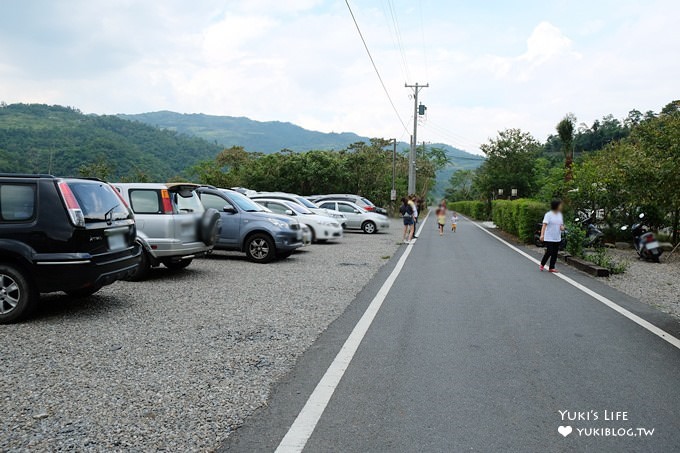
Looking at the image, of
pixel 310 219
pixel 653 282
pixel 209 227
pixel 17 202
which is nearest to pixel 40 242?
pixel 17 202

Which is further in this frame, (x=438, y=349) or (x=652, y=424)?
(x=438, y=349)

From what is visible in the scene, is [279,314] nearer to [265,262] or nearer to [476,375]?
[476,375]

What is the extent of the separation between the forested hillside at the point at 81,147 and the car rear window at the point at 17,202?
789mm

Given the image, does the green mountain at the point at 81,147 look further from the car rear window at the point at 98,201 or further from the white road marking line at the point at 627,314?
the white road marking line at the point at 627,314

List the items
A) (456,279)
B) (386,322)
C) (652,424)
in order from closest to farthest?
(652,424), (386,322), (456,279)

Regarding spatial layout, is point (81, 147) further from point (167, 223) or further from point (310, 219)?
point (167, 223)

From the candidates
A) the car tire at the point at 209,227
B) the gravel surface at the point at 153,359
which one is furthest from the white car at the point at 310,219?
the gravel surface at the point at 153,359

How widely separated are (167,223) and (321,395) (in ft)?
20.3

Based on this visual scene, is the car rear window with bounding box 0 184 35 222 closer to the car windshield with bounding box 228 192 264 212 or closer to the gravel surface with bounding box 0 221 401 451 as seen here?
the gravel surface with bounding box 0 221 401 451

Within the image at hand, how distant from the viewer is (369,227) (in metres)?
25.5

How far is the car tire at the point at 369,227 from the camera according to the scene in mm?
25469

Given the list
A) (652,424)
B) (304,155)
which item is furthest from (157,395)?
(304,155)

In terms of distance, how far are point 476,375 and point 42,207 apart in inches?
209

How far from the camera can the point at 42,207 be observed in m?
6.20
